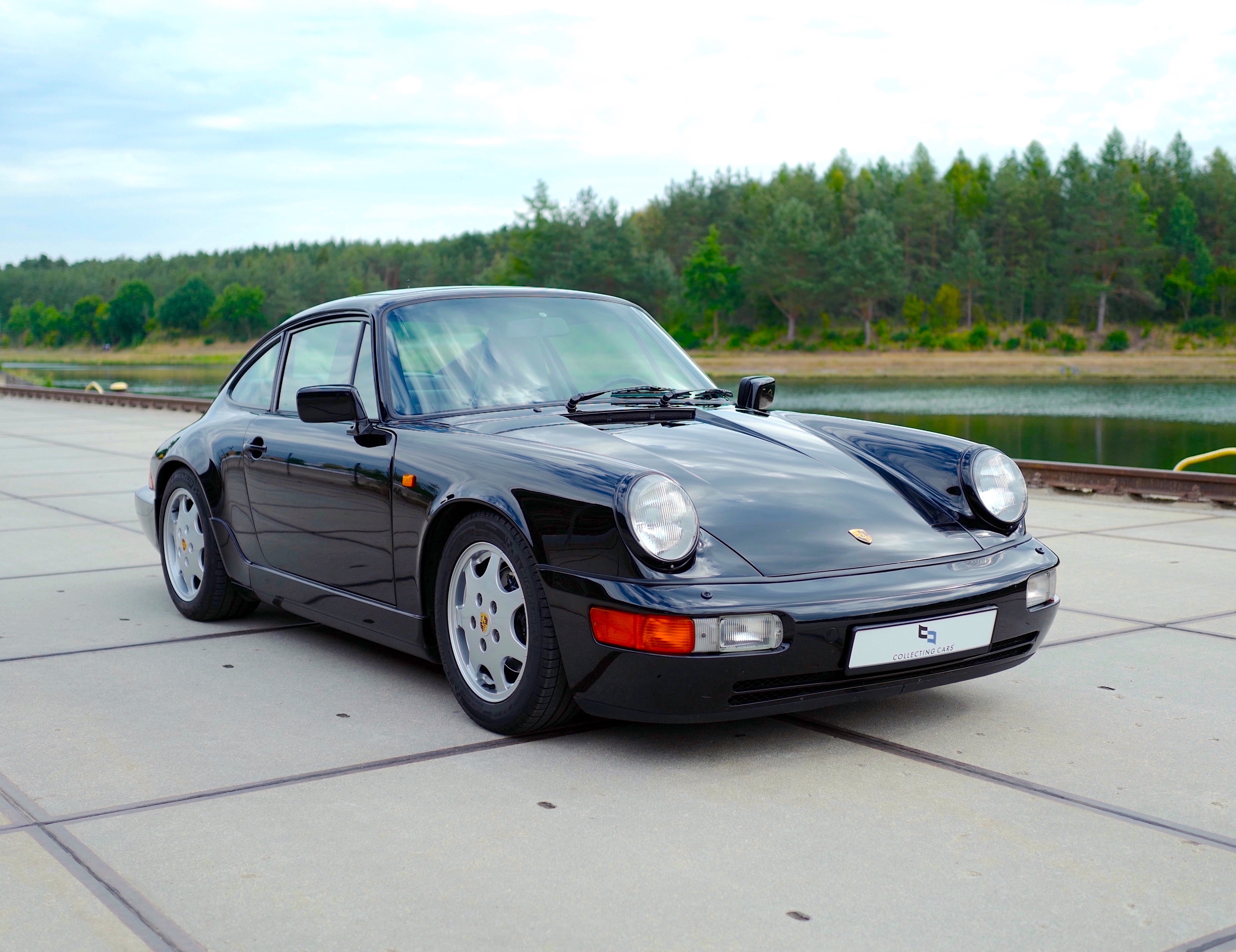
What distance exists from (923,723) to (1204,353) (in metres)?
82.2

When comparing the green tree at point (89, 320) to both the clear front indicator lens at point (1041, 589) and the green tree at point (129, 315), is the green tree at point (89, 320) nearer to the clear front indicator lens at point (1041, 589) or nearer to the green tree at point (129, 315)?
the green tree at point (129, 315)

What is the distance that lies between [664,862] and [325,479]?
211 centimetres

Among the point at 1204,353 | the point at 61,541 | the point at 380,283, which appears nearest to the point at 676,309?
the point at 1204,353

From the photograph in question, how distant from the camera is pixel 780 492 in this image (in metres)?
3.62

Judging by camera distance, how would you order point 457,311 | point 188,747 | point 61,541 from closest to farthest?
point 188,747
point 457,311
point 61,541

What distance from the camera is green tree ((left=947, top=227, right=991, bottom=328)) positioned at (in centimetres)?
9531

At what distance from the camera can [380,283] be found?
136m

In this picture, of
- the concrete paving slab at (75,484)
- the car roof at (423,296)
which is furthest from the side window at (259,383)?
the concrete paving slab at (75,484)

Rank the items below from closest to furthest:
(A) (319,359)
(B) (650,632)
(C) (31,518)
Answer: (B) (650,632) < (A) (319,359) < (C) (31,518)

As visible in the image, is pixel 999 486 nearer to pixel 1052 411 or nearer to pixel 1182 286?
pixel 1052 411

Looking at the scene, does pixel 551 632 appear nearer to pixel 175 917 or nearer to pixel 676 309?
pixel 175 917

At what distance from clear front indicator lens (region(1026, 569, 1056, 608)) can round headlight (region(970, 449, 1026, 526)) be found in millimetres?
210

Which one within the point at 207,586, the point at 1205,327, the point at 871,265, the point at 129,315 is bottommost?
the point at 207,586

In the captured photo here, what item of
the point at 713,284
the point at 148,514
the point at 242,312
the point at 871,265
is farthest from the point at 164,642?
the point at 242,312
